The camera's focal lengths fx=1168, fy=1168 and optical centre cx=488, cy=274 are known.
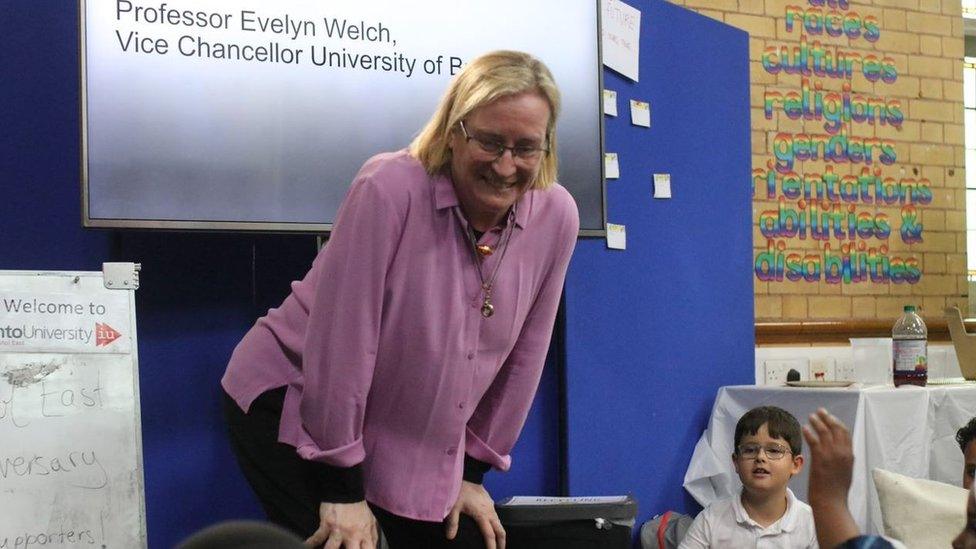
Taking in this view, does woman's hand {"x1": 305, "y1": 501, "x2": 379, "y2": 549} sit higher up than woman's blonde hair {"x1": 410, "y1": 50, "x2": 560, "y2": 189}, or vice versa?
woman's blonde hair {"x1": 410, "y1": 50, "x2": 560, "y2": 189}

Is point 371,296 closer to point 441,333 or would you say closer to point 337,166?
point 441,333

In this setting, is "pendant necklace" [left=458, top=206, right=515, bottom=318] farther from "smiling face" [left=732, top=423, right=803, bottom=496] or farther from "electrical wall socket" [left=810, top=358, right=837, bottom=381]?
"electrical wall socket" [left=810, top=358, right=837, bottom=381]

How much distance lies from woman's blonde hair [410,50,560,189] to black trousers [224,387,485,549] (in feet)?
1.45

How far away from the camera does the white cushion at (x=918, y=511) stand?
9.74 ft

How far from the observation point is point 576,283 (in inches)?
129

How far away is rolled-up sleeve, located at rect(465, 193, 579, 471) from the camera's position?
6.34ft

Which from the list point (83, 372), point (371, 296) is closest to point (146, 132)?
point (83, 372)

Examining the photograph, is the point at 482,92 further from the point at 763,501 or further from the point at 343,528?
the point at 763,501

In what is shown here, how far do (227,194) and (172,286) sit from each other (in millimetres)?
264

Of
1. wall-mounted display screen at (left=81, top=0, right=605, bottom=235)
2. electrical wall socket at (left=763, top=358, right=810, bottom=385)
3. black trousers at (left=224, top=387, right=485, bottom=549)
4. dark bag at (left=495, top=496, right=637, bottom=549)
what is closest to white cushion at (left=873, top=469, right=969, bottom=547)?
dark bag at (left=495, top=496, right=637, bottom=549)

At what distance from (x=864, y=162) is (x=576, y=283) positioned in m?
2.15

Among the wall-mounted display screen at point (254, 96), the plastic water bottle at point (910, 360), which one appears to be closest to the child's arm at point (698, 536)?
the plastic water bottle at point (910, 360)

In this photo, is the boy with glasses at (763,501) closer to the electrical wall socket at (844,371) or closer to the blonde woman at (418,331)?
the blonde woman at (418,331)

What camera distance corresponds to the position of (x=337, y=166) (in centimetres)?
273
